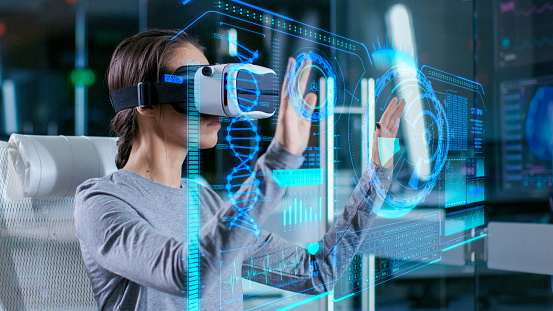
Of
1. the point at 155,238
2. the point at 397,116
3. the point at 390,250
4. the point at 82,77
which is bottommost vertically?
the point at 390,250

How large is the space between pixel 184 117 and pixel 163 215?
172 mm

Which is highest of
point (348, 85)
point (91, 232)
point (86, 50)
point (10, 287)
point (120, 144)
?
point (86, 50)

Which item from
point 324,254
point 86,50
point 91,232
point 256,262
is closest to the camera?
point 91,232

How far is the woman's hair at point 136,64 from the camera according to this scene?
83cm

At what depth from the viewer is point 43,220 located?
968mm

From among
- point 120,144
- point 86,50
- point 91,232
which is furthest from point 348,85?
point 86,50

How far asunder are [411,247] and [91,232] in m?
0.81

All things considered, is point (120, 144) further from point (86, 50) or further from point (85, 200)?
point (86, 50)

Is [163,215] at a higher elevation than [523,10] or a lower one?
lower

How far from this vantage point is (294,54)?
2.91 ft

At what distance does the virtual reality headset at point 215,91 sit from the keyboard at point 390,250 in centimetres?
39

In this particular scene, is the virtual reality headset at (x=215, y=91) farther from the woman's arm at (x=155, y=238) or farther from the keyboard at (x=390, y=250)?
the keyboard at (x=390, y=250)

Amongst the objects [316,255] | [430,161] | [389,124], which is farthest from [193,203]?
[430,161]

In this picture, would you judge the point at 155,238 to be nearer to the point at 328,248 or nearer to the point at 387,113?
the point at 328,248
